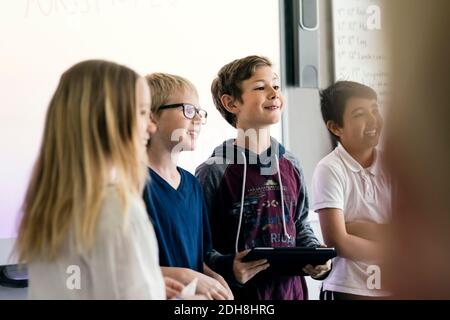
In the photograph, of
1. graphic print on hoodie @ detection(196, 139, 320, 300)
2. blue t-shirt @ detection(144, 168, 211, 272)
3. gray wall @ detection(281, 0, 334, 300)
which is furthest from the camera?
gray wall @ detection(281, 0, 334, 300)

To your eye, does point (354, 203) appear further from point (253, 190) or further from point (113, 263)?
point (113, 263)

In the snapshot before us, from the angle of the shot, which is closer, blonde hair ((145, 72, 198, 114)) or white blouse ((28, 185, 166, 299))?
white blouse ((28, 185, 166, 299))

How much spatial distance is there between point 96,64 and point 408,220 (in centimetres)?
55

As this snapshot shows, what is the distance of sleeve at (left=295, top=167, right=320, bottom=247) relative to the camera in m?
1.11

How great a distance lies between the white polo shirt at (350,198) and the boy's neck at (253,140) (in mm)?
139

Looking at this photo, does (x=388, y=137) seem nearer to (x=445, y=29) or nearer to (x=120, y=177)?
(x=445, y=29)

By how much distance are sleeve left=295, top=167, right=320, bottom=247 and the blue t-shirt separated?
202 mm

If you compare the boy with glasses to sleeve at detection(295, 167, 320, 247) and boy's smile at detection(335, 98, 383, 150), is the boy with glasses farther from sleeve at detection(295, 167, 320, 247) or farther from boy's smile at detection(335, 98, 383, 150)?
boy's smile at detection(335, 98, 383, 150)

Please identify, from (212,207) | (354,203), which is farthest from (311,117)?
(212,207)

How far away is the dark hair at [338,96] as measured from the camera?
1204 mm

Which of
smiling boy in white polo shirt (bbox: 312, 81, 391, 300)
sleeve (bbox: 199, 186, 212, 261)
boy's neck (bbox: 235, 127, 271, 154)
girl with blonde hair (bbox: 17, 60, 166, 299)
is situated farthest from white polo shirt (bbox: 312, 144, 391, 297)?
girl with blonde hair (bbox: 17, 60, 166, 299)

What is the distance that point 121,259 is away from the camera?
69 cm

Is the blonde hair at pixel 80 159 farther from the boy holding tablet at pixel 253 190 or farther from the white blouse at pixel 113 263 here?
the boy holding tablet at pixel 253 190
